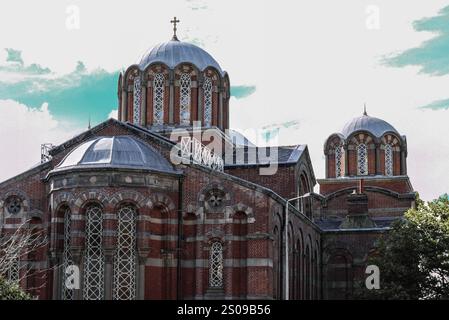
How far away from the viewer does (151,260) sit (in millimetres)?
37781

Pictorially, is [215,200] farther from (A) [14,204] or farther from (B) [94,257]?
(A) [14,204]

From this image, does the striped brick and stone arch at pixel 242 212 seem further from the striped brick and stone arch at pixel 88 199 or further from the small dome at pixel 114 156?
the striped brick and stone arch at pixel 88 199

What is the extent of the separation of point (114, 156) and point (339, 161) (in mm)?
27695

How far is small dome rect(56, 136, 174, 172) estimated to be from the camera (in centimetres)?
3822

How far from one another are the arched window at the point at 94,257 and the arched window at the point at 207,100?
12519mm

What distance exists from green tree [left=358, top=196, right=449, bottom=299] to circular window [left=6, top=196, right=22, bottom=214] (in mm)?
16315

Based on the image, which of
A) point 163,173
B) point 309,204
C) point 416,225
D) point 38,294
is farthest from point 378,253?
point 38,294

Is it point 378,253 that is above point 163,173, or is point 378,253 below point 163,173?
below

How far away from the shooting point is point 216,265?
38625 millimetres

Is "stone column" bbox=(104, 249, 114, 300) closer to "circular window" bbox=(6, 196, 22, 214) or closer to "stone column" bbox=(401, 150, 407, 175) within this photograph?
"circular window" bbox=(6, 196, 22, 214)

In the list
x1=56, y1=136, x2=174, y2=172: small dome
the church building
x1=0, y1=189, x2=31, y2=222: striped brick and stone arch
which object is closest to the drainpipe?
the church building

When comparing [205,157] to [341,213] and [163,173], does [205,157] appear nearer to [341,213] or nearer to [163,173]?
[163,173]
